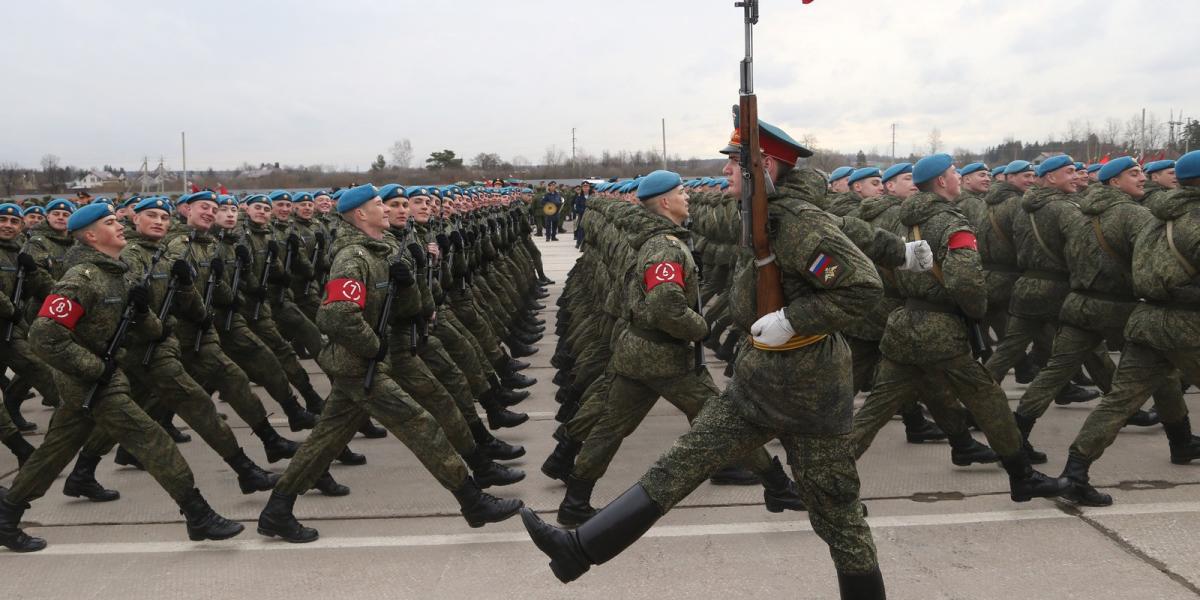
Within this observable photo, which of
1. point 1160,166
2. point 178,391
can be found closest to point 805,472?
point 178,391

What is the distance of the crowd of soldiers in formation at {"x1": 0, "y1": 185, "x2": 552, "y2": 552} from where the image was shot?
4.92 m

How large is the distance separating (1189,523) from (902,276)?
1.84 m

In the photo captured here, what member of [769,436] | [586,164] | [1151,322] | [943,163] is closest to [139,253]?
[769,436]

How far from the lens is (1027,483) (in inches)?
201

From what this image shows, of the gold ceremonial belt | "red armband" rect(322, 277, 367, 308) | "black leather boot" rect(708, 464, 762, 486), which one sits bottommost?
"black leather boot" rect(708, 464, 762, 486)

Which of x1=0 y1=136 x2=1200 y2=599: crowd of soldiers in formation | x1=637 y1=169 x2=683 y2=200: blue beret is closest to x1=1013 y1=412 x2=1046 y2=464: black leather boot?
x1=0 y1=136 x2=1200 y2=599: crowd of soldiers in formation

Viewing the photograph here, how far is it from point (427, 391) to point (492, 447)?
3.56 feet

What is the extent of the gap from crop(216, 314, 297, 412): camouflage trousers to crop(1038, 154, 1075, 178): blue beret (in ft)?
19.6

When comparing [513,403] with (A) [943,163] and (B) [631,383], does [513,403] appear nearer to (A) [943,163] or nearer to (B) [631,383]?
(B) [631,383]

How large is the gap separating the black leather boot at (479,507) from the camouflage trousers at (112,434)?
1409 millimetres

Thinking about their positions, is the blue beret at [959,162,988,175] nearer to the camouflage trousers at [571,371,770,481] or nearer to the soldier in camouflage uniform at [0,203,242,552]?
the camouflage trousers at [571,371,770,481]

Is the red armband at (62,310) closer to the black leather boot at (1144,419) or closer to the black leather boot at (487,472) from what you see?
the black leather boot at (487,472)

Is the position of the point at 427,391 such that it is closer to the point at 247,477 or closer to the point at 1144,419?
the point at 247,477

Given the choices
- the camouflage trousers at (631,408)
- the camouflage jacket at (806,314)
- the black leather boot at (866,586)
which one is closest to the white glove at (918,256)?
the camouflage jacket at (806,314)
